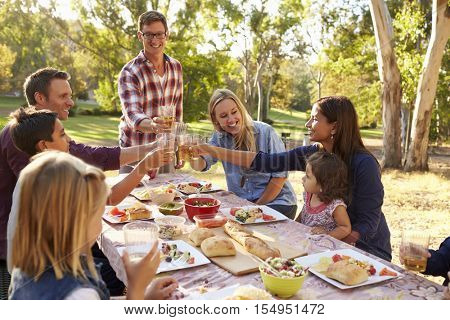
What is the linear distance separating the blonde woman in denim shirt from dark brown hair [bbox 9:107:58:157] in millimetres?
1647

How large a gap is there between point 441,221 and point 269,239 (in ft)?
17.9

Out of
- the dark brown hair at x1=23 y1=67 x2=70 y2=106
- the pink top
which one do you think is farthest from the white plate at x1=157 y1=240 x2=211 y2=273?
the dark brown hair at x1=23 y1=67 x2=70 y2=106

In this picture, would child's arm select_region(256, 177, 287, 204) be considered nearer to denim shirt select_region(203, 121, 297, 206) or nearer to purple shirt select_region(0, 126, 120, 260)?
denim shirt select_region(203, 121, 297, 206)

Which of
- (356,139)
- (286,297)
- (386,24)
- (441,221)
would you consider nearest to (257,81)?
(386,24)

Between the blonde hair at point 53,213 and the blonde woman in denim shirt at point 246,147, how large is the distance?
254 cm

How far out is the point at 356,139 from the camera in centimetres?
326

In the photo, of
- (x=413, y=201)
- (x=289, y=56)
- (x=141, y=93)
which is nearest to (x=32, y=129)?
(x=141, y=93)

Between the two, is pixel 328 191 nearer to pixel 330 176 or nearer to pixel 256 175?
pixel 330 176

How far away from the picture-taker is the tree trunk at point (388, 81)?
33.7 feet

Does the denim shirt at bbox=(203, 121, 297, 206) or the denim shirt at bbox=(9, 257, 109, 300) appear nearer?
the denim shirt at bbox=(9, 257, 109, 300)

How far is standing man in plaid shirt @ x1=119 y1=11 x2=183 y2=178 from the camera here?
4.67 metres

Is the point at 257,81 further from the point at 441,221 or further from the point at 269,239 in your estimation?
the point at 269,239

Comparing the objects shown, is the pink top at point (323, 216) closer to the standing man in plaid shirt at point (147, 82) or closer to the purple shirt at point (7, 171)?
the purple shirt at point (7, 171)
